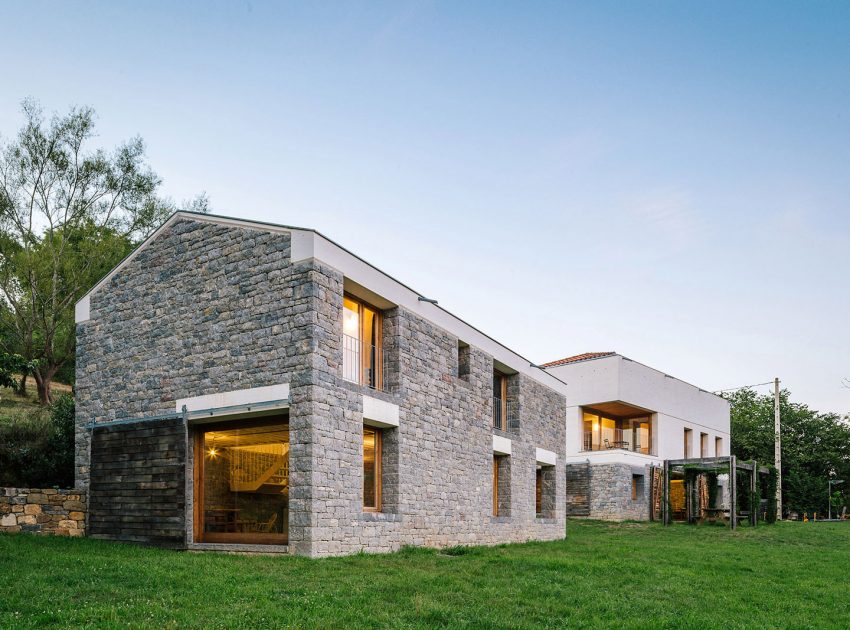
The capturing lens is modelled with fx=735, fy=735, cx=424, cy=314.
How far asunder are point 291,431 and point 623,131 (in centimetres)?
1038

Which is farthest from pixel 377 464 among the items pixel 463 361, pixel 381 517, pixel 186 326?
pixel 186 326

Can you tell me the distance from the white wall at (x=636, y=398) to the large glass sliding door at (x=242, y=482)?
2090 centimetres

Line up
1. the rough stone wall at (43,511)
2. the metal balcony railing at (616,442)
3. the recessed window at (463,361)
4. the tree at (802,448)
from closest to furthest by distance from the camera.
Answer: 1. the rough stone wall at (43,511)
2. the recessed window at (463,361)
3. the metal balcony railing at (616,442)
4. the tree at (802,448)

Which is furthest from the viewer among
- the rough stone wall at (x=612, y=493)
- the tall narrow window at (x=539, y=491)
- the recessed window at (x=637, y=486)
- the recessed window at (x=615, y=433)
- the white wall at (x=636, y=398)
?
the recessed window at (x=615, y=433)

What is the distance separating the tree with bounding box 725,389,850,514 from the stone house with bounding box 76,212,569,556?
126 ft

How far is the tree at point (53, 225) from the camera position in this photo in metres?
25.0

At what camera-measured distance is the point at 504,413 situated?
Result: 68.1 feet

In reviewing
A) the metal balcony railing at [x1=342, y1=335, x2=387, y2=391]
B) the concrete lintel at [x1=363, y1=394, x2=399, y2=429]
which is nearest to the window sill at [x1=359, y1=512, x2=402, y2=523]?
the concrete lintel at [x1=363, y1=394, x2=399, y2=429]

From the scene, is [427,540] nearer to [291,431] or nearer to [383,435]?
[383,435]

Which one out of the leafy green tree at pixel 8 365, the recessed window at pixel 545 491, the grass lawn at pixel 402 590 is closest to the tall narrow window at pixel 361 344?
the grass lawn at pixel 402 590

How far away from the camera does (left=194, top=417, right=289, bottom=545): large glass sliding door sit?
1319 centimetres

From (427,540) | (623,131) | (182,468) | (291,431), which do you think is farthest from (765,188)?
(182,468)

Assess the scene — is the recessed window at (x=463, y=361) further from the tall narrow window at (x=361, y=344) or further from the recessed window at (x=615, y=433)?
the recessed window at (x=615, y=433)

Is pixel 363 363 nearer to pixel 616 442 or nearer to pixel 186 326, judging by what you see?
pixel 186 326
